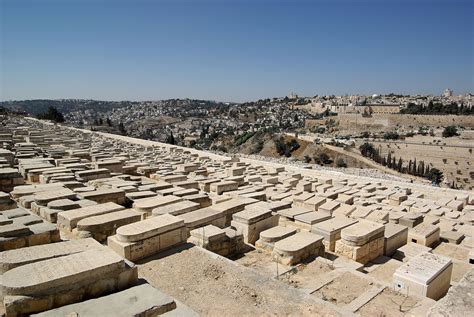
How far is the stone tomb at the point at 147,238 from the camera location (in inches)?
188

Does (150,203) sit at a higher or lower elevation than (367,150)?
higher

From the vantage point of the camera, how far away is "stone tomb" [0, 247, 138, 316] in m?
3.08

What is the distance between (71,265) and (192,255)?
1769 mm

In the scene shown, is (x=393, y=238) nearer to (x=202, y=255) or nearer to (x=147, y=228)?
(x=202, y=255)

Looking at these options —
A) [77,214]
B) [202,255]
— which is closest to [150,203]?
[77,214]

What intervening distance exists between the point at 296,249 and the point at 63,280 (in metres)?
3.43

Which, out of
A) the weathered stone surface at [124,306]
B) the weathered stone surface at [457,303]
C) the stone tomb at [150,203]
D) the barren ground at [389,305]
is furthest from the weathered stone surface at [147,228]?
the weathered stone surface at [457,303]

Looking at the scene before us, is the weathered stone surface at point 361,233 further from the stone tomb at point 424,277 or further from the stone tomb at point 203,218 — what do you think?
the stone tomb at point 203,218

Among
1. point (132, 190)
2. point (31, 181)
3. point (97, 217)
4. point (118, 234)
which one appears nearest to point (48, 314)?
point (118, 234)

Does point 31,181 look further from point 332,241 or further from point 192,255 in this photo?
point 332,241

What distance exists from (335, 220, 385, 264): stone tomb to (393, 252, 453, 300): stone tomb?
1.00 meters

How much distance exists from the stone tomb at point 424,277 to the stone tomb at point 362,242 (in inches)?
39.3

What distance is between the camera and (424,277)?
16.1 feet

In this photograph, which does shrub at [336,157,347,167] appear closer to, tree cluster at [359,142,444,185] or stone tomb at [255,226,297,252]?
tree cluster at [359,142,444,185]
